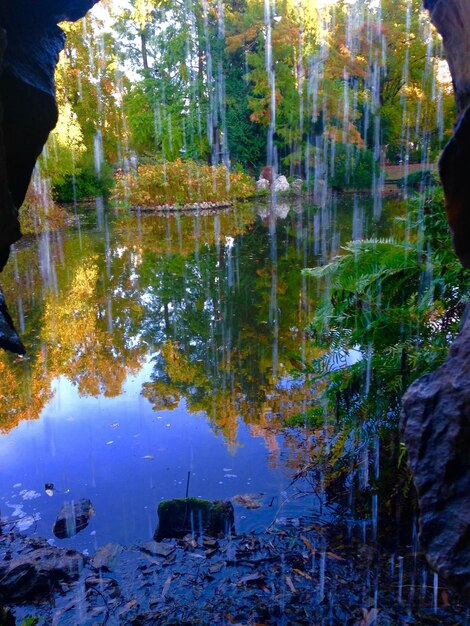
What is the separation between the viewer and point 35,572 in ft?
11.1

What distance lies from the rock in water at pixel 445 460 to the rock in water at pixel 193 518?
2.07 m

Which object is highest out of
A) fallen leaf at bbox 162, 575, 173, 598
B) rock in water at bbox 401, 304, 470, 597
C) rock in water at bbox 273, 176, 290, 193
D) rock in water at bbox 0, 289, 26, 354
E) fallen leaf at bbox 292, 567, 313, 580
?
rock in water at bbox 273, 176, 290, 193

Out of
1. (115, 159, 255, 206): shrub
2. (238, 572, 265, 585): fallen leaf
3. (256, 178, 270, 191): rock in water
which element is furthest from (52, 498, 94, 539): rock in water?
(256, 178, 270, 191): rock in water

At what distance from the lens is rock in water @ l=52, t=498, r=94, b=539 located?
13.0ft

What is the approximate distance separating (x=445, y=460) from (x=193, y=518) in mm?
2305

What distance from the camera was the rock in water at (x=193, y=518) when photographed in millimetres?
3887

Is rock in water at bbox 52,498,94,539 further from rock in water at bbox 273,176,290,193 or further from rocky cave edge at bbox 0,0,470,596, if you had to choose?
rock in water at bbox 273,176,290,193

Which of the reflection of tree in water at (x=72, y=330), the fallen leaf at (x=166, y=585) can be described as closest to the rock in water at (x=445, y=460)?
the fallen leaf at (x=166, y=585)

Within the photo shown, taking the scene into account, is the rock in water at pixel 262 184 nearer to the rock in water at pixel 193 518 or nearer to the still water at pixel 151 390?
the still water at pixel 151 390

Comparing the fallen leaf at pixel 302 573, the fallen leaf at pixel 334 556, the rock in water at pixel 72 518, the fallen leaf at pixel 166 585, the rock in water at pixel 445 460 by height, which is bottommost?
the fallen leaf at pixel 166 585

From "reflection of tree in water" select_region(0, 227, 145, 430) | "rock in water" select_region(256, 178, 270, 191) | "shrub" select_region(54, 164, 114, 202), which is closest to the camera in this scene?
"reflection of tree in water" select_region(0, 227, 145, 430)

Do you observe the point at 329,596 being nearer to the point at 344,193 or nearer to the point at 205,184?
the point at 205,184

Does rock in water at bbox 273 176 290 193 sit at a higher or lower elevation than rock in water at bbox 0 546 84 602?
higher

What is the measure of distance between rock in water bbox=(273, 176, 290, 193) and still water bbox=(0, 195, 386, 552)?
21.1 meters
